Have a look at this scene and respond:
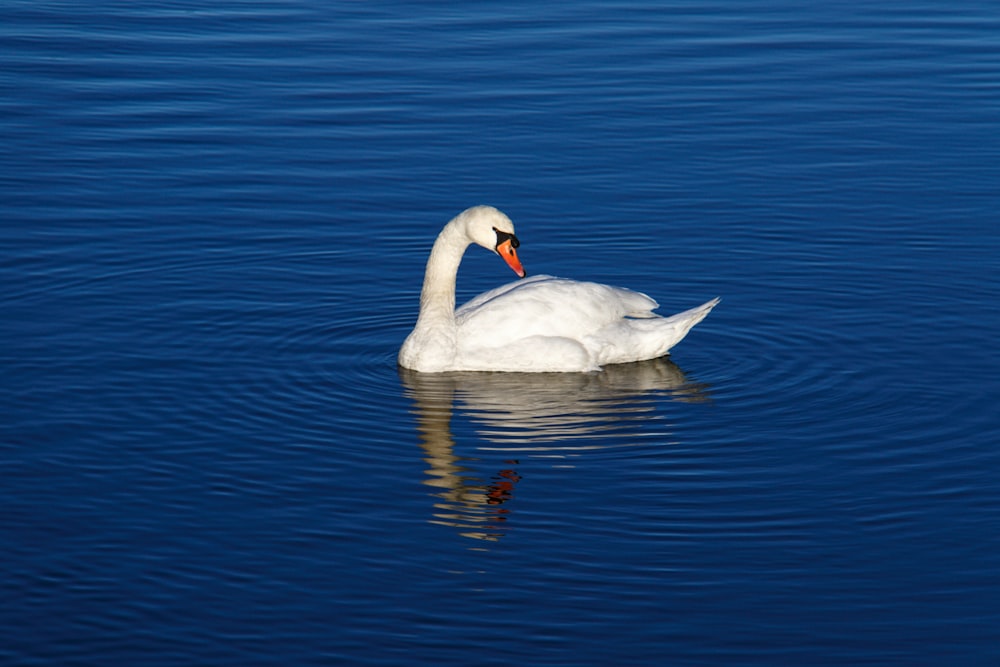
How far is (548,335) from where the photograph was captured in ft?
52.0

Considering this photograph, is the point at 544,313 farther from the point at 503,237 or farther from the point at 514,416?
the point at 514,416

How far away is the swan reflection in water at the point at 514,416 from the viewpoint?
12875 mm

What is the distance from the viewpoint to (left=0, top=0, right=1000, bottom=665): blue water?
10.9 metres

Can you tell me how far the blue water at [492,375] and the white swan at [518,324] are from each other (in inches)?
10.2

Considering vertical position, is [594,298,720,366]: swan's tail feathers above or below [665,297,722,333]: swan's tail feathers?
below

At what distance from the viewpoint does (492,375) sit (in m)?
15.9

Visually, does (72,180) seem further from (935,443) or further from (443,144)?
(935,443)

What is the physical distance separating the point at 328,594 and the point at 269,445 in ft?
9.91

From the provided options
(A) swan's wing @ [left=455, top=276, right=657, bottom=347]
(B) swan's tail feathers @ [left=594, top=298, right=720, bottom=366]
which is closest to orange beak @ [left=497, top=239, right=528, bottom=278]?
(A) swan's wing @ [left=455, top=276, right=657, bottom=347]

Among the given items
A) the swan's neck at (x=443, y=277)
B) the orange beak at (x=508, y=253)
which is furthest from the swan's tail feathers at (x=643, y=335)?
the swan's neck at (x=443, y=277)

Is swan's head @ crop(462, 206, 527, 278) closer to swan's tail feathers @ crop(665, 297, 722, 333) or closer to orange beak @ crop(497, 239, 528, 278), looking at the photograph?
orange beak @ crop(497, 239, 528, 278)

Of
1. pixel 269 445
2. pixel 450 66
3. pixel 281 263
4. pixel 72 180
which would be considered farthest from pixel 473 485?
pixel 450 66

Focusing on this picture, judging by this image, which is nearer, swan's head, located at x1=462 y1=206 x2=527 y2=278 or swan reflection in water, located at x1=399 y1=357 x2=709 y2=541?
swan reflection in water, located at x1=399 y1=357 x2=709 y2=541

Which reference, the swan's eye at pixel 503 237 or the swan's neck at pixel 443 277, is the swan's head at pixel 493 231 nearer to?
the swan's eye at pixel 503 237
